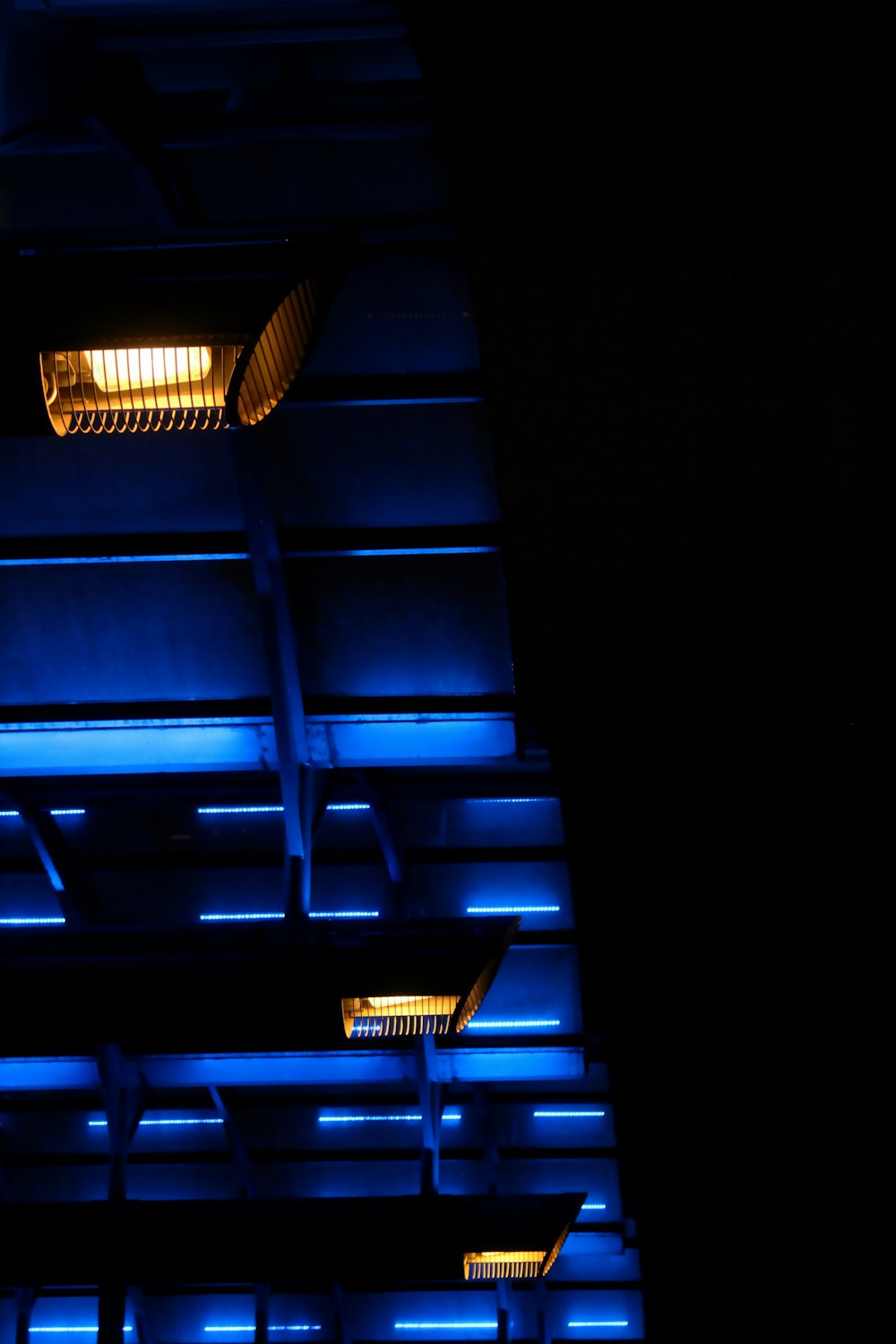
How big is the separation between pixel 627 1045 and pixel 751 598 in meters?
6.06

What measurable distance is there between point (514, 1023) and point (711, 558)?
11.5 metres

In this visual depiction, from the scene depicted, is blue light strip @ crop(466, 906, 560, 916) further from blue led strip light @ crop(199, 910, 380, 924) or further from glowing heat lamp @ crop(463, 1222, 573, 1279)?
glowing heat lamp @ crop(463, 1222, 573, 1279)

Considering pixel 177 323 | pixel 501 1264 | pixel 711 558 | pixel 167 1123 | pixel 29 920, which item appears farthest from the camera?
pixel 167 1123

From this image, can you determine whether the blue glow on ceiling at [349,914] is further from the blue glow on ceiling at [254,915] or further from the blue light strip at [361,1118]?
the blue light strip at [361,1118]

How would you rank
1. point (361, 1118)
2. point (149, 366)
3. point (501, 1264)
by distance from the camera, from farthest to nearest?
1. point (361, 1118)
2. point (501, 1264)
3. point (149, 366)

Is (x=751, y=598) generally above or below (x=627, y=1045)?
above

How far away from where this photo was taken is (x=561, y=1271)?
23.8m

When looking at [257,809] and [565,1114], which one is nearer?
[257,809]

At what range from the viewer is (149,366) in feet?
15.1

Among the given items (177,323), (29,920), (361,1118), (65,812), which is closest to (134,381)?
(177,323)

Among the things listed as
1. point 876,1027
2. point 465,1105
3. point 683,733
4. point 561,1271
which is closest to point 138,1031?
point 683,733

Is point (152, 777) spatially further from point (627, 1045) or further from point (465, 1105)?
point (465, 1105)

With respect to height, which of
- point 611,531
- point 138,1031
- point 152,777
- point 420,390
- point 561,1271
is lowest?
point 561,1271

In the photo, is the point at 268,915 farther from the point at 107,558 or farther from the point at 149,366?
the point at 149,366
